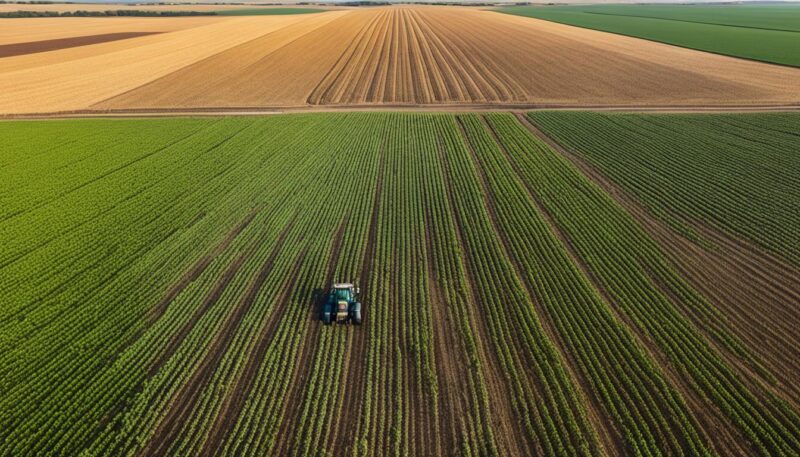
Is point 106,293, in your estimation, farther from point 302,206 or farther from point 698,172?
point 698,172

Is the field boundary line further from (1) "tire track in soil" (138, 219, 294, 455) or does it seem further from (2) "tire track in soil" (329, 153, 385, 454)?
(2) "tire track in soil" (329, 153, 385, 454)

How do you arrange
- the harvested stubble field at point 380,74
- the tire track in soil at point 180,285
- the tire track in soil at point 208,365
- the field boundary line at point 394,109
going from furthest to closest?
the harvested stubble field at point 380,74, the field boundary line at point 394,109, the tire track in soil at point 180,285, the tire track in soil at point 208,365

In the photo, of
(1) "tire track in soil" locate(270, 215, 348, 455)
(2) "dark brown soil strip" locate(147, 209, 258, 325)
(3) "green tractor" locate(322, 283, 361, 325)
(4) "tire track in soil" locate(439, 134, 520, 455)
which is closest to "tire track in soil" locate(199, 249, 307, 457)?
(1) "tire track in soil" locate(270, 215, 348, 455)

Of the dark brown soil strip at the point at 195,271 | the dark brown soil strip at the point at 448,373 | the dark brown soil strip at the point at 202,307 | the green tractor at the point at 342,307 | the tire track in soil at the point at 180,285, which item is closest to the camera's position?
the dark brown soil strip at the point at 448,373

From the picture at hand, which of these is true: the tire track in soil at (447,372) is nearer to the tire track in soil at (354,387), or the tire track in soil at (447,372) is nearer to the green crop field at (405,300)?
the green crop field at (405,300)

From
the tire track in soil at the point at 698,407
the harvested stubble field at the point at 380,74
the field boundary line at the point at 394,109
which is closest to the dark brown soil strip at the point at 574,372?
the tire track in soil at the point at 698,407

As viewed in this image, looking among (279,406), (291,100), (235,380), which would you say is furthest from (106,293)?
(291,100)
